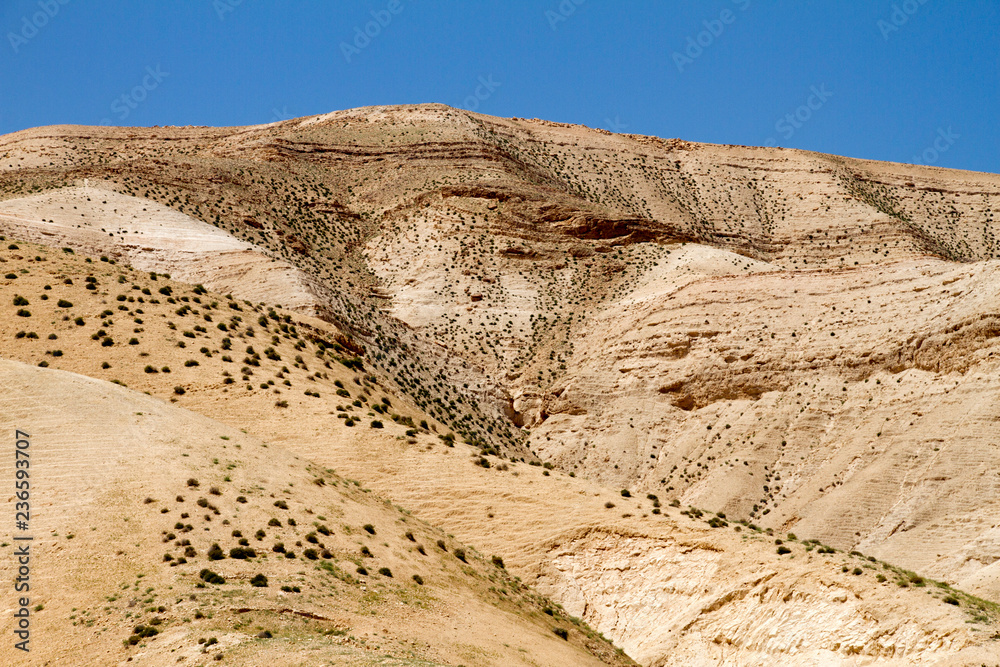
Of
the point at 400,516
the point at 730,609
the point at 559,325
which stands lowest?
the point at 730,609

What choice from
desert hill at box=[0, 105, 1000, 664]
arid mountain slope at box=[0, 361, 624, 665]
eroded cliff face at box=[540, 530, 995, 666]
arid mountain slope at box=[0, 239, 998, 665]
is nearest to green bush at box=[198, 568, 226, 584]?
arid mountain slope at box=[0, 361, 624, 665]

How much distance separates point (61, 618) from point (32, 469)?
4798 mm

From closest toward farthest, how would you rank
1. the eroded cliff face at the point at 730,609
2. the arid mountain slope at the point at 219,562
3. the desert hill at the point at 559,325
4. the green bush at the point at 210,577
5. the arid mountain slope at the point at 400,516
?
the arid mountain slope at the point at 219,562
the green bush at the point at 210,577
the eroded cliff face at the point at 730,609
the arid mountain slope at the point at 400,516
the desert hill at the point at 559,325

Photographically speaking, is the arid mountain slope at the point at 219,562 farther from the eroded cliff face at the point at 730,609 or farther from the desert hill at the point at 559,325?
the desert hill at the point at 559,325

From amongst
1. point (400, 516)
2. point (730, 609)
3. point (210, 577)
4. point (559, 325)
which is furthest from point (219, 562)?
point (559, 325)

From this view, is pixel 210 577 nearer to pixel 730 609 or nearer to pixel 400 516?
pixel 400 516

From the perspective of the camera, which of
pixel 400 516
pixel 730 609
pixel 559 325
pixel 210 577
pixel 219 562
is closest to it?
pixel 210 577

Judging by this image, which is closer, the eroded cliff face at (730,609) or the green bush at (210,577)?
the green bush at (210,577)

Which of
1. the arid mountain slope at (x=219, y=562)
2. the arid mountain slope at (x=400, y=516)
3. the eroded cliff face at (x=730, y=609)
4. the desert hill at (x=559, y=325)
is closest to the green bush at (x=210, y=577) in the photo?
the arid mountain slope at (x=219, y=562)

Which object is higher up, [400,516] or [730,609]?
[400,516]

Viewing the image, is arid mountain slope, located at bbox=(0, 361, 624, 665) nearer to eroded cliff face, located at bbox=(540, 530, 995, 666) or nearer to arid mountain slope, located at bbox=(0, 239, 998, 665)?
arid mountain slope, located at bbox=(0, 239, 998, 665)

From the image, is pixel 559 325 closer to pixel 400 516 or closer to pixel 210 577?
pixel 400 516

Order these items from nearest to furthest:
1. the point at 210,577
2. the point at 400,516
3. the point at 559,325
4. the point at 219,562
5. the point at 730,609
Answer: the point at 210,577 < the point at 219,562 < the point at 730,609 < the point at 400,516 < the point at 559,325

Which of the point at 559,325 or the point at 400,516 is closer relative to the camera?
the point at 400,516
